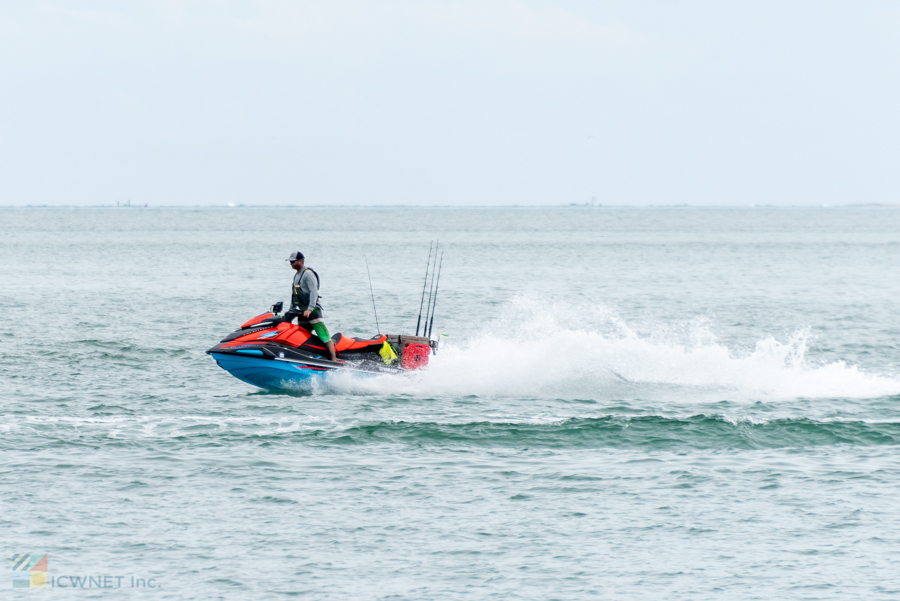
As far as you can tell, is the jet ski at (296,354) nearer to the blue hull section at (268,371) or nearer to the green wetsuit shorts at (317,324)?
the blue hull section at (268,371)

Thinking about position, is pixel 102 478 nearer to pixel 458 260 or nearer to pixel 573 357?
pixel 573 357

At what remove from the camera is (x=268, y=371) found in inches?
676

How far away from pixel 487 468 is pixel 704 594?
4173 millimetres

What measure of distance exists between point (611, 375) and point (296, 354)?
5.96m

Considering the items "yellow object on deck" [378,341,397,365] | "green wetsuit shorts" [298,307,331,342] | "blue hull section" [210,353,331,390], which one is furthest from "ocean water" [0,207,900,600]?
"green wetsuit shorts" [298,307,331,342]

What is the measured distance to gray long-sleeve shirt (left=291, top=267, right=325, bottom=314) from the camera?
54.1 feet

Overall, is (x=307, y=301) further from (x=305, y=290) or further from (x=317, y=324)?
(x=317, y=324)

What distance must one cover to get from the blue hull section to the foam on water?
0.52 m

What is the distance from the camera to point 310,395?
1756 cm

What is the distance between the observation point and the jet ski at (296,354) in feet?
55.9

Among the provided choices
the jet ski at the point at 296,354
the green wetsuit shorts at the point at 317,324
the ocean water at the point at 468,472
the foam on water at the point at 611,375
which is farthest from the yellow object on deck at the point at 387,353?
the green wetsuit shorts at the point at 317,324

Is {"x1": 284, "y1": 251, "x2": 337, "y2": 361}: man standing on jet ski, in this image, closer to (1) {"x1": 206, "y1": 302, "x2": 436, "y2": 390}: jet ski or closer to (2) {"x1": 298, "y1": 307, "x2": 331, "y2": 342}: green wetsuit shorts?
(2) {"x1": 298, "y1": 307, "x2": 331, "y2": 342}: green wetsuit shorts

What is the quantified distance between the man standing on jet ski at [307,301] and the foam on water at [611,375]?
33.5 inches

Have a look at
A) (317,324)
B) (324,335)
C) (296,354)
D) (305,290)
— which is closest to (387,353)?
(324,335)
